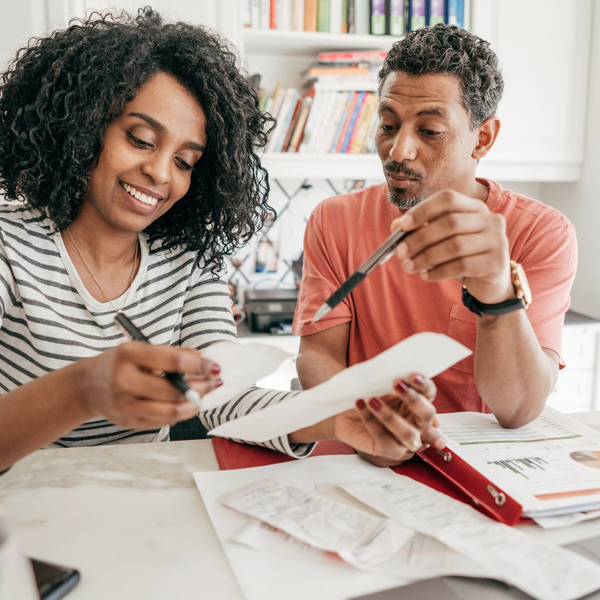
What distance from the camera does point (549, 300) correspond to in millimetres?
1183

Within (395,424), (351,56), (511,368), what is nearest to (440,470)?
(395,424)

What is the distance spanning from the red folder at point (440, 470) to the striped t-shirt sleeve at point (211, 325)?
73 mm

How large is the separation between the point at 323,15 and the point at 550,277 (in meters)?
1.54

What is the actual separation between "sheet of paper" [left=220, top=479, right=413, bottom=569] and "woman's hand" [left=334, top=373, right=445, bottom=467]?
0.10 m

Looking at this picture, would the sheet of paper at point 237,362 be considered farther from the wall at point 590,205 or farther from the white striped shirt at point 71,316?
the wall at point 590,205

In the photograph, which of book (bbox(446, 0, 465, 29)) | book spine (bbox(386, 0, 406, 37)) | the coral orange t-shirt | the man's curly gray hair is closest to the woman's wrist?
the coral orange t-shirt

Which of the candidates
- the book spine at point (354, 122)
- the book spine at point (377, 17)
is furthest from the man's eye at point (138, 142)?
the book spine at point (377, 17)

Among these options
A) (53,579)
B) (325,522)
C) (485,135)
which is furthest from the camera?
(485,135)

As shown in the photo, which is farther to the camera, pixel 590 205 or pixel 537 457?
pixel 590 205

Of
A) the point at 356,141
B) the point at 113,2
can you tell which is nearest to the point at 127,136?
the point at 113,2

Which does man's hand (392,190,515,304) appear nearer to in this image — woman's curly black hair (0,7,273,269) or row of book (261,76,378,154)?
woman's curly black hair (0,7,273,269)

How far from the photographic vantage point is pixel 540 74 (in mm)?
2457

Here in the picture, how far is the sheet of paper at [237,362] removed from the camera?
0.67 meters

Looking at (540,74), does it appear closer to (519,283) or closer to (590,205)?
(590,205)
